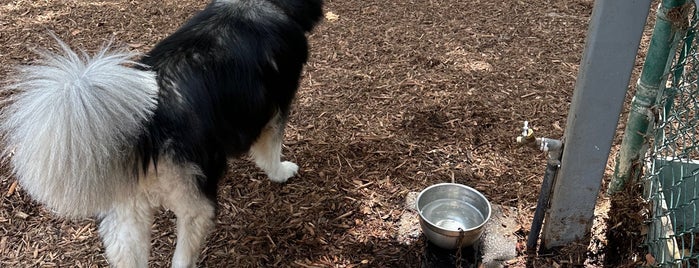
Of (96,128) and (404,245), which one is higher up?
(96,128)

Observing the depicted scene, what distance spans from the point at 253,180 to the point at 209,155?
3.54 ft

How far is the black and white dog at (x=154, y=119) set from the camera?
1915mm

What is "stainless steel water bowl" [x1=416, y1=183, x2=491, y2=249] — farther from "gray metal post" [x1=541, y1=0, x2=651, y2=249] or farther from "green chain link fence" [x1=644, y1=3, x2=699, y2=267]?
"green chain link fence" [x1=644, y1=3, x2=699, y2=267]

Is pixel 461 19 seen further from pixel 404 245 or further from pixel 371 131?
pixel 404 245

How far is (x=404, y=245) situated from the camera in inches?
114

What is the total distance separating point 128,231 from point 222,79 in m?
0.75

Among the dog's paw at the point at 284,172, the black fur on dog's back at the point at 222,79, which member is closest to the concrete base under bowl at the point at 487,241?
the dog's paw at the point at 284,172

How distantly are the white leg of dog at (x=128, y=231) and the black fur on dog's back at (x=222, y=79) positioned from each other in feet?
0.84

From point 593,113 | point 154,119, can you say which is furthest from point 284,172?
point 593,113

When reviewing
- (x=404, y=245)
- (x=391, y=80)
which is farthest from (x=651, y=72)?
(x=391, y=80)

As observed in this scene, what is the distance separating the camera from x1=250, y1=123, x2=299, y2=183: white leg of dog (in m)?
3.14

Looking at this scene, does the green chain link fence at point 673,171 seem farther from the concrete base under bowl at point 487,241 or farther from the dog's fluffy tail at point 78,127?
the dog's fluffy tail at point 78,127

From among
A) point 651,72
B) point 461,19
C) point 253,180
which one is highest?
point 651,72

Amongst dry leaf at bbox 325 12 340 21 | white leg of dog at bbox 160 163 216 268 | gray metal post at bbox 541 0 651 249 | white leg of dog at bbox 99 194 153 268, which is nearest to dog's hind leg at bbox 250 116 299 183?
white leg of dog at bbox 160 163 216 268
